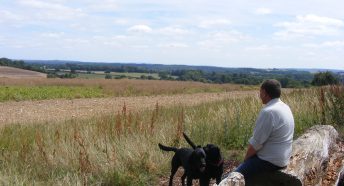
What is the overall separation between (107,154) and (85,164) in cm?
47

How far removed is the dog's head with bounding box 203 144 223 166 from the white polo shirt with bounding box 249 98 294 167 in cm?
53

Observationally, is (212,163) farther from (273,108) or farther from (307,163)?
(307,163)

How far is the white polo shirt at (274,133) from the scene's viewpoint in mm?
5125

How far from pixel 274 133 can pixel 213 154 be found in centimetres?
85

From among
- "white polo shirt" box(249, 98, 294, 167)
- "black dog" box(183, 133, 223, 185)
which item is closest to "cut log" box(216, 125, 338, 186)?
"white polo shirt" box(249, 98, 294, 167)

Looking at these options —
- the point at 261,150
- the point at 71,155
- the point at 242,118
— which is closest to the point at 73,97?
the point at 242,118

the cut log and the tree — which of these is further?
the tree

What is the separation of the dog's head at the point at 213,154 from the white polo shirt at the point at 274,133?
53 centimetres

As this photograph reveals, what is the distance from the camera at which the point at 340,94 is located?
11414 millimetres

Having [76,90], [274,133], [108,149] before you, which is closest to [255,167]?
[274,133]

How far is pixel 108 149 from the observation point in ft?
25.2

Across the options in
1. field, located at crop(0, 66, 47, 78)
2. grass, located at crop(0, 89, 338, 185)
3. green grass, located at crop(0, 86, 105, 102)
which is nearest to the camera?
grass, located at crop(0, 89, 338, 185)

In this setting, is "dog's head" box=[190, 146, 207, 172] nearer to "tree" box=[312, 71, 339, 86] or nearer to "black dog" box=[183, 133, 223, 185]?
"black dog" box=[183, 133, 223, 185]

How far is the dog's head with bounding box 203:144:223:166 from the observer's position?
5.67 meters
